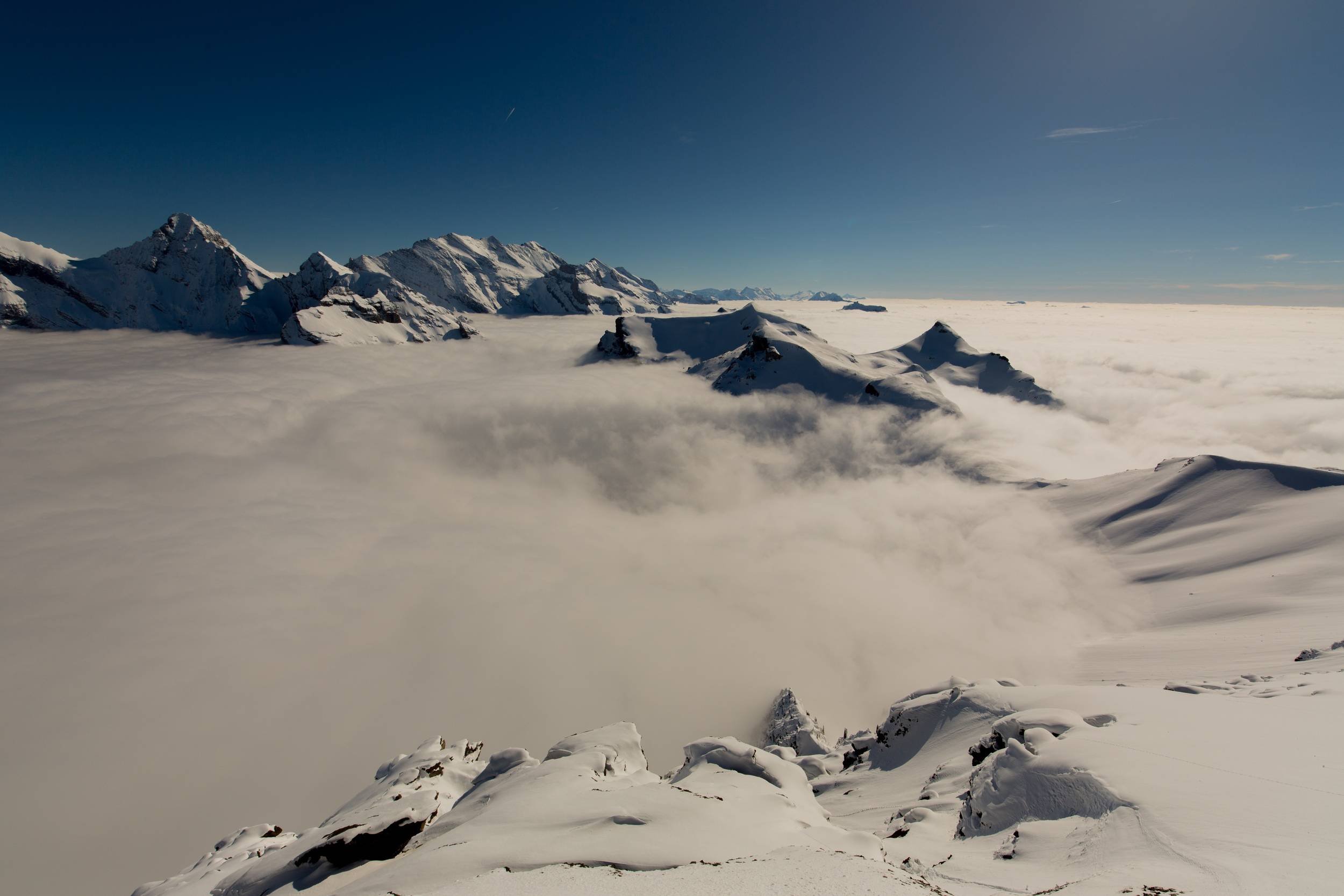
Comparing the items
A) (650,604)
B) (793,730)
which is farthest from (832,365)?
(793,730)

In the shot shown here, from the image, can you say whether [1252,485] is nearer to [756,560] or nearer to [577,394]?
[756,560]

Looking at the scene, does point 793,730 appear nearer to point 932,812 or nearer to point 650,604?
point 932,812

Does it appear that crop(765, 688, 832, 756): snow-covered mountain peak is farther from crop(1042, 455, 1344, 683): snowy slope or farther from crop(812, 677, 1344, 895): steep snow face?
crop(1042, 455, 1344, 683): snowy slope

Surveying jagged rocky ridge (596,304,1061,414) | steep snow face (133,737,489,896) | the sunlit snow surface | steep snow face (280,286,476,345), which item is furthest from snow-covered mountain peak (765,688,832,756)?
steep snow face (280,286,476,345)

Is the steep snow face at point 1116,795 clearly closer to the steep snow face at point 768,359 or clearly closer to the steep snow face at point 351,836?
the steep snow face at point 351,836

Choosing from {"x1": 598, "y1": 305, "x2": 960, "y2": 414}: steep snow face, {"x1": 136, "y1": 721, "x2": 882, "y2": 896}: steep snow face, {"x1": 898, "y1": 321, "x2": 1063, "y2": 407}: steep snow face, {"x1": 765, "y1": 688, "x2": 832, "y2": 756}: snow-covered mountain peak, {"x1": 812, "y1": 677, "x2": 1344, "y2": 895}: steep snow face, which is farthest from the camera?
{"x1": 898, "y1": 321, "x2": 1063, "y2": 407}: steep snow face
